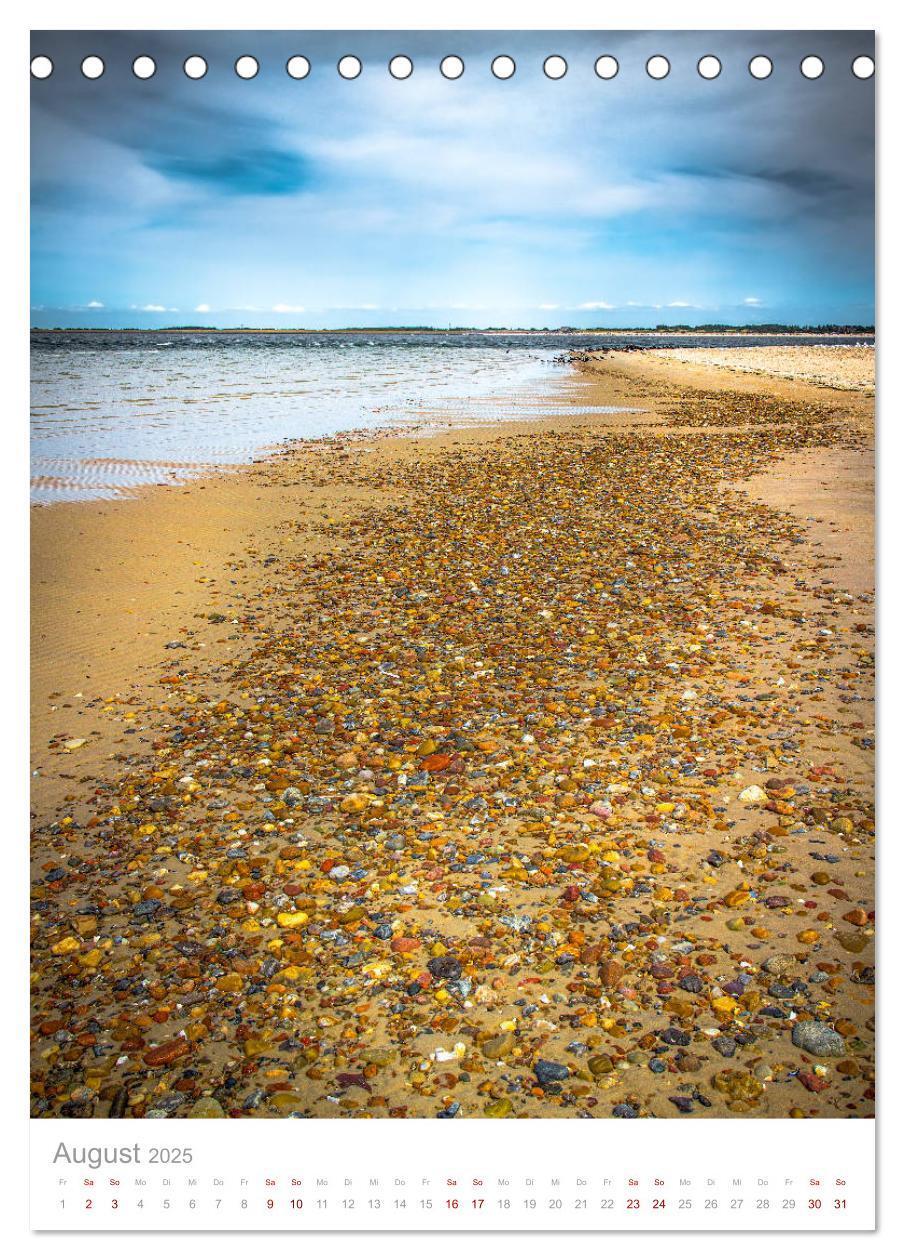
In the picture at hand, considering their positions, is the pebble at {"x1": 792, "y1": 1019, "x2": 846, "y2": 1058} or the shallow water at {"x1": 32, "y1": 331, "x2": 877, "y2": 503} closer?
the pebble at {"x1": 792, "y1": 1019, "x2": 846, "y2": 1058}

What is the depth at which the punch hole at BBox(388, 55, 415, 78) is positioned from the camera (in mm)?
4559

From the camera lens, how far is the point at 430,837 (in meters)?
5.89

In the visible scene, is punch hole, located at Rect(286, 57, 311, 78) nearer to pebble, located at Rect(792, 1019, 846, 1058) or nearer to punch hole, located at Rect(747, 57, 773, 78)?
punch hole, located at Rect(747, 57, 773, 78)

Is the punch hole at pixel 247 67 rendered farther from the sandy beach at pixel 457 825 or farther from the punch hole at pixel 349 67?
the sandy beach at pixel 457 825

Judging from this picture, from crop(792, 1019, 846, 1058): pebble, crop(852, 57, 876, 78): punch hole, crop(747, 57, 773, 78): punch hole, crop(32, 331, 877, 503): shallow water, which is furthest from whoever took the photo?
crop(32, 331, 877, 503): shallow water

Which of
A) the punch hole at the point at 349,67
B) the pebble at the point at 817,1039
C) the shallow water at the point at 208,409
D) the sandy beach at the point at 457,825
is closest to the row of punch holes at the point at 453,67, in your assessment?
the punch hole at the point at 349,67

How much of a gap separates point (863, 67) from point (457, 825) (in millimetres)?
5038

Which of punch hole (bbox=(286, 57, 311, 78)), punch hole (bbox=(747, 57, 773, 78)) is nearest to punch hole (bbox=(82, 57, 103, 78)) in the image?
punch hole (bbox=(286, 57, 311, 78))

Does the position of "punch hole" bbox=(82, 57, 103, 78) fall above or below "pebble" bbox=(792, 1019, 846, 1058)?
above

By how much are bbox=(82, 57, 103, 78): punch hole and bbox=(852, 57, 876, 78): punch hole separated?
3966 millimetres

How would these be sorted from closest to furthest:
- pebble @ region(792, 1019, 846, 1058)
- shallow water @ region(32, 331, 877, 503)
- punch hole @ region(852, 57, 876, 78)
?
1. pebble @ region(792, 1019, 846, 1058)
2. punch hole @ region(852, 57, 876, 78)
3. shallow water @ region(32, 331, 877, 503)

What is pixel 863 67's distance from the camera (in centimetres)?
450
